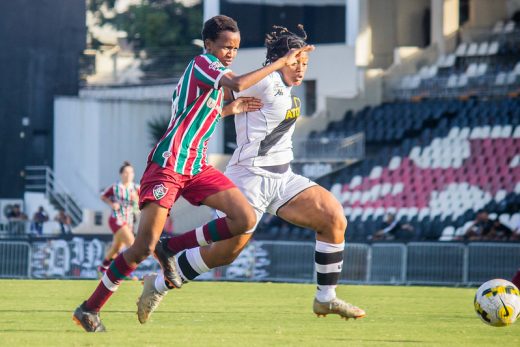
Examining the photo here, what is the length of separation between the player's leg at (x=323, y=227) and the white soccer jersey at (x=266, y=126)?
13.8 inches

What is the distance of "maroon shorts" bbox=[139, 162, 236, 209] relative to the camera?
9812mm

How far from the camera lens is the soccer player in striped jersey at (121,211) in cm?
2061

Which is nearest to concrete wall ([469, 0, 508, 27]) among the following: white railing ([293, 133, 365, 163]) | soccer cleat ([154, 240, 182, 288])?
white railing ([293, 133, 365, 163])

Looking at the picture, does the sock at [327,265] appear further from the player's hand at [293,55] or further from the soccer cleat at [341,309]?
the player's hand at [293,55]

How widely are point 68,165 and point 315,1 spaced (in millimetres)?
10804

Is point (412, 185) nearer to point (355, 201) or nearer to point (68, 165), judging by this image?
point (355, 201)

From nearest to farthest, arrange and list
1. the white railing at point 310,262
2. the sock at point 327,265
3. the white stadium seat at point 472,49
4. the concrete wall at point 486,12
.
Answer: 1. the sock at point 327,265
2. the white railing at point 310,262
3. the white stadium seat at point 472,49
4. the concrete wall at point 486,12

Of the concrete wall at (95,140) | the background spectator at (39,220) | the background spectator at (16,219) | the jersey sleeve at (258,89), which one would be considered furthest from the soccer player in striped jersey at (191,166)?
the concrete wall at (95,140)

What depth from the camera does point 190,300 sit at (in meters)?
14.7

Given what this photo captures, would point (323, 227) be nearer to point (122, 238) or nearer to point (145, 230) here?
point (145, 230)

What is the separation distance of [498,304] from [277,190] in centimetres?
212

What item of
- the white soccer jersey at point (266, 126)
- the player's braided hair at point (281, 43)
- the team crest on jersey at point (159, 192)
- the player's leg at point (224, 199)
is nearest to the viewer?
the team crest on jersey at point (159, 192)

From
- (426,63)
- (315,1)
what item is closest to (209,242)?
(426,63)

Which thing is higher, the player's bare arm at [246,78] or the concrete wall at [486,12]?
the concrete wall at [486,12]
